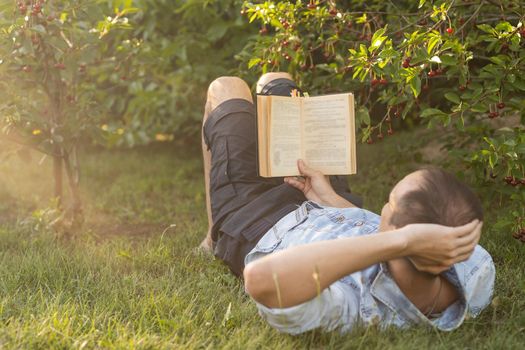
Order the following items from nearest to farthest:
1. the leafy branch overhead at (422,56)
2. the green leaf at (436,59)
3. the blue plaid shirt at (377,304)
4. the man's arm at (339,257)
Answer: the man's arm at (339,257) < the blue plaid shirt at (377,304) < the green leaf at (436,59) < the leafy branch overhead at (422,56)

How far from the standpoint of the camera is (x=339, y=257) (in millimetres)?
1952

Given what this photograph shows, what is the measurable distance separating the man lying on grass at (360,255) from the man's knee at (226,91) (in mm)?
528

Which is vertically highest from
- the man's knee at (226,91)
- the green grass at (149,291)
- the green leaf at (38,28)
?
the green leaf at (38,28)

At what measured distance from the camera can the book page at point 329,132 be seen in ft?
9.07

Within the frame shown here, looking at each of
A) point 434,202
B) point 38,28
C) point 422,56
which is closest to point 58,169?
point 38,28

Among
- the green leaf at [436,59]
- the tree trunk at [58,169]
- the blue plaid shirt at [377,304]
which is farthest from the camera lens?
the tree trunk at [58,169]

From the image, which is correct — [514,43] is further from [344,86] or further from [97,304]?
[97,304]

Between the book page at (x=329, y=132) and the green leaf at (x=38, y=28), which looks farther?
the green leaf at (x=38, y=28)

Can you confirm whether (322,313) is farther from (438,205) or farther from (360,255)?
(438,205)

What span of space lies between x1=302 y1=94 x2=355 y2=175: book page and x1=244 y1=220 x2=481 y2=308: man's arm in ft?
2.83

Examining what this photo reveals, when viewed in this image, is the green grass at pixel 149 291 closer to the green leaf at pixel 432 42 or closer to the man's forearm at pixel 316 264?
the man's forearm at pixel 316 264

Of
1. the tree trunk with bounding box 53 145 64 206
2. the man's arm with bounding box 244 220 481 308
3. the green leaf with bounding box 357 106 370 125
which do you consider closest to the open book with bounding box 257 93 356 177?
the green leaf with bounding box 357 106 370 125

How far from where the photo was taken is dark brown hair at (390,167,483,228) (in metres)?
2.03

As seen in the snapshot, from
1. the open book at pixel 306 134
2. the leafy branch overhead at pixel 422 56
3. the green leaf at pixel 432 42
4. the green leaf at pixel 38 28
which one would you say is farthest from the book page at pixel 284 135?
the green leaf at pixel 38 28
